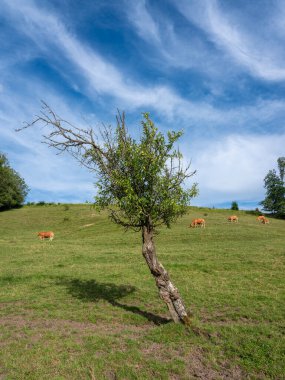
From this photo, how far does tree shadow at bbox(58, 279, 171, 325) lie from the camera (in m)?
17.3

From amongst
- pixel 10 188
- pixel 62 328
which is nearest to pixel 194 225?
pixel 62 328

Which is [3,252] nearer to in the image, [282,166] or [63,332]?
[63,332]

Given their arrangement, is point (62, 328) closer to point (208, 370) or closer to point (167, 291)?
point (167, 291)

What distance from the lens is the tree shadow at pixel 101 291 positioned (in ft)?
56.7

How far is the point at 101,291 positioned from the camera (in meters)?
20.5

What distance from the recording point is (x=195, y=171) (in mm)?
14992

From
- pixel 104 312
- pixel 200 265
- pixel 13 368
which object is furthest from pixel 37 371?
pixel 200 265

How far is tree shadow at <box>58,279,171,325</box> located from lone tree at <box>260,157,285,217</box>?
8189cm

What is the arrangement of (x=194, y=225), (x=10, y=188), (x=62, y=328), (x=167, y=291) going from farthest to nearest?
(x=10, y=188) → (x=194, y=225) → (x=62, y=328) → (x=167, y=291)

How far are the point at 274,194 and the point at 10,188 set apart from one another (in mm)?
83223

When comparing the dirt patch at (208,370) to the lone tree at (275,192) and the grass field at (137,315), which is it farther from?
the lone tree at (275,192)

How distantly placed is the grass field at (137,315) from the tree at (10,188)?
56399 millimetres

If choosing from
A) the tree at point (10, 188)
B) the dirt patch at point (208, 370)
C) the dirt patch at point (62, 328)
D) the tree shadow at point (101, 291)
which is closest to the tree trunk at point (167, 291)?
the dirt patch at point (62, 328)

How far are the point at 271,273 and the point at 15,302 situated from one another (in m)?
18.0
